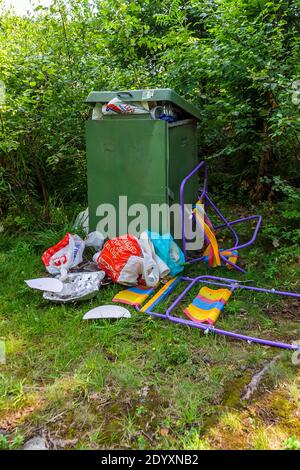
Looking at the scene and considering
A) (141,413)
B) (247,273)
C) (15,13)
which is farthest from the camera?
(15,13)

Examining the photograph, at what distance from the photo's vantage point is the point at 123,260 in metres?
3.20

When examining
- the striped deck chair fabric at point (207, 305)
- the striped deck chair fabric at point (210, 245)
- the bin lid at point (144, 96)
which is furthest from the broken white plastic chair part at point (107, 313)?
the bin lid at point (144, 96)

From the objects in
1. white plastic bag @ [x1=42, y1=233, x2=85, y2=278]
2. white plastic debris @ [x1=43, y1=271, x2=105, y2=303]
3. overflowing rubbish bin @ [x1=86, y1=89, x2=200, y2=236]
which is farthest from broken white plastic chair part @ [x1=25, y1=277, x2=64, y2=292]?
overflowing rubbish bin @ [x1=86, y1=89, x2=200, y2=236]

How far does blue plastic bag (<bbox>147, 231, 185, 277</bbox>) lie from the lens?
3.29 metres

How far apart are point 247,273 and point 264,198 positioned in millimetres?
1563

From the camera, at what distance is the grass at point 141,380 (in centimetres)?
185

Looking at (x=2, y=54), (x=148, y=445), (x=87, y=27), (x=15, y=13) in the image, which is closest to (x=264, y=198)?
(x=87, y=27)

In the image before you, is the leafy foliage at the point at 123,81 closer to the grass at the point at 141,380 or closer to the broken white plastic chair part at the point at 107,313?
the grass at the point at 141,380

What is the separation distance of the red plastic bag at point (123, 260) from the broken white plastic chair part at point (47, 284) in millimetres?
432

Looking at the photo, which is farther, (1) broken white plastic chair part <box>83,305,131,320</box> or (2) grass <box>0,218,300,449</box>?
(1) broken white plastic chair part <box>83,305,131,320</box>

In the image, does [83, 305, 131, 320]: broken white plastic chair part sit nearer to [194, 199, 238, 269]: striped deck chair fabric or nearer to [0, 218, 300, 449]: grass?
[0, 218, 300, 449]: grass

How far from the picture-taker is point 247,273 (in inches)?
136

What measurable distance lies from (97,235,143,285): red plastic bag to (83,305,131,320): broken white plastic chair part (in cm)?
35
